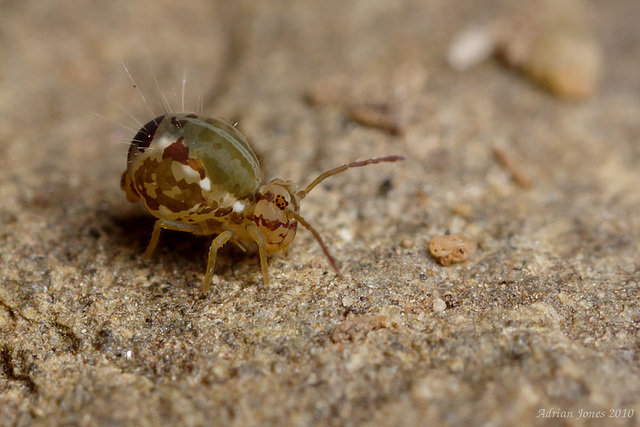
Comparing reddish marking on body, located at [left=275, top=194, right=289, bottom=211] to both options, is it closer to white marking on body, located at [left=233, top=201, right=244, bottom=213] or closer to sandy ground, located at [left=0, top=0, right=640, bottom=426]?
white marking on body, located at [left=233, top=201, right=244, bottom=213]

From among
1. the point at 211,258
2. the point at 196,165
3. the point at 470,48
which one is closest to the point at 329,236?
the point at 211,258

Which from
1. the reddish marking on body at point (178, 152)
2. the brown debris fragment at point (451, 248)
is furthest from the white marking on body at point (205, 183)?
the brown debris fragment at point (451, 248)

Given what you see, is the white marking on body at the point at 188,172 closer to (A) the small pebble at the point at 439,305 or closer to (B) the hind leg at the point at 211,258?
(B) the hind leg at the point at 211,258

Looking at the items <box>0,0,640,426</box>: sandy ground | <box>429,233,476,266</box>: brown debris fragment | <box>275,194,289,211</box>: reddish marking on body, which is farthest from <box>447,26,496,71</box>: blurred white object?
<box>275,194,289,211</box>: reddish marking on body

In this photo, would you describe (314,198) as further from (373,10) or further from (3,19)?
(3,19)

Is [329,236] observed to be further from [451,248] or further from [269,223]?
[451,248]
